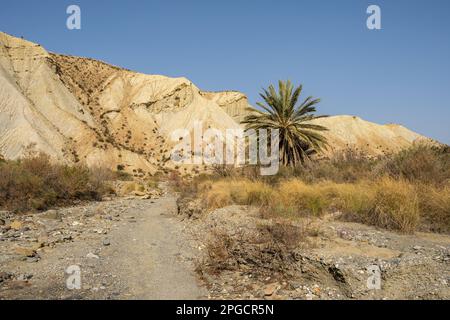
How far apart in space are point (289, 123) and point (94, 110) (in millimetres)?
40314

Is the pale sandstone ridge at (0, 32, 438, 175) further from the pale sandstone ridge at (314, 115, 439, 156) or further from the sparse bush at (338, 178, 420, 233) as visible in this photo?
the sparse bush at (338, 178, 420, 233)

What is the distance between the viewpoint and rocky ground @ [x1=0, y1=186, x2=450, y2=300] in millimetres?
5426

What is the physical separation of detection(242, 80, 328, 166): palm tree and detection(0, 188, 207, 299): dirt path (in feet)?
27.7

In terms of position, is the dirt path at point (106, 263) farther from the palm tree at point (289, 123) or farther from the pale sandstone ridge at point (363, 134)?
the pale sandstone ridge at point (363, 134)

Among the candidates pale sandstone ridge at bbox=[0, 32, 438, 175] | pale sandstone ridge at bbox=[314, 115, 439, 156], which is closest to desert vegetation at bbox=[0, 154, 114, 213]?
pale sandstone ridge at bbox=[0, 32, 438, 175]

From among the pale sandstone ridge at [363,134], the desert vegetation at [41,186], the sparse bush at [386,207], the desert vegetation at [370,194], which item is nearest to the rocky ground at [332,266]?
the sparse bush at [386,207]

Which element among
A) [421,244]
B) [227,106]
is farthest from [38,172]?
[227,106]

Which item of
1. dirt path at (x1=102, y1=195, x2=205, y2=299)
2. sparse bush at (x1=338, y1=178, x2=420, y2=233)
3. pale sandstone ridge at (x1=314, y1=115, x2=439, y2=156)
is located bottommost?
dirt path at (x1=102, y1=195, x2=205, y2=299)

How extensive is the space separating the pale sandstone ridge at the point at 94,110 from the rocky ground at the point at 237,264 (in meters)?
29.6

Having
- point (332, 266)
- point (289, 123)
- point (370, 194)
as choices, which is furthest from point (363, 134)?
point (332, 266)

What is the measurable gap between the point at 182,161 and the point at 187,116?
31.1 ft

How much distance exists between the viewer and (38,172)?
17.3 metres

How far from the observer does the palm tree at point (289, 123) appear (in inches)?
755
